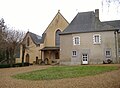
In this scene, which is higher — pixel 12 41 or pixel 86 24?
pixel 86 24

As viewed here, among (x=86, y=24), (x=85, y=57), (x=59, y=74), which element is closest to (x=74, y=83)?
(x=59, y=74)

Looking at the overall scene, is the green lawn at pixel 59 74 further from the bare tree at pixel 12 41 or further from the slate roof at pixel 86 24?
the bare tree at pixel 12 41

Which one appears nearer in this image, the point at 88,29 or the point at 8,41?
the point at 88,29

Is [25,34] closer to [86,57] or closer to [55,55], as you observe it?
[55,55]

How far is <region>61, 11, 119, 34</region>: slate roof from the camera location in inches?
1201

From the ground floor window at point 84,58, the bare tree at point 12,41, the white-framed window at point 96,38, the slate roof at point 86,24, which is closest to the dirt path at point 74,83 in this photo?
the white-framed window at point 96,38

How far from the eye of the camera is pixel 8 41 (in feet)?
109

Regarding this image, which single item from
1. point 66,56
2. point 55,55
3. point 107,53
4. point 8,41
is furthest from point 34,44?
point 107,53

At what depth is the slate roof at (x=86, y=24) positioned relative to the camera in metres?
30.5

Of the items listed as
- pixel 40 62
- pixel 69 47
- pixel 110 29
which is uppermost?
pixel 110 29

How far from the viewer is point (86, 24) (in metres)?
32.2

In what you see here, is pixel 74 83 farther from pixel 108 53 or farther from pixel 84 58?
pixel 84 58

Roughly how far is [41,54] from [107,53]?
14.9 m

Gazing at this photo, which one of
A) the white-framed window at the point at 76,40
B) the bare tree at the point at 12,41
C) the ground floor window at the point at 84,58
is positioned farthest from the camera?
the bare tree at the point at 12,41
